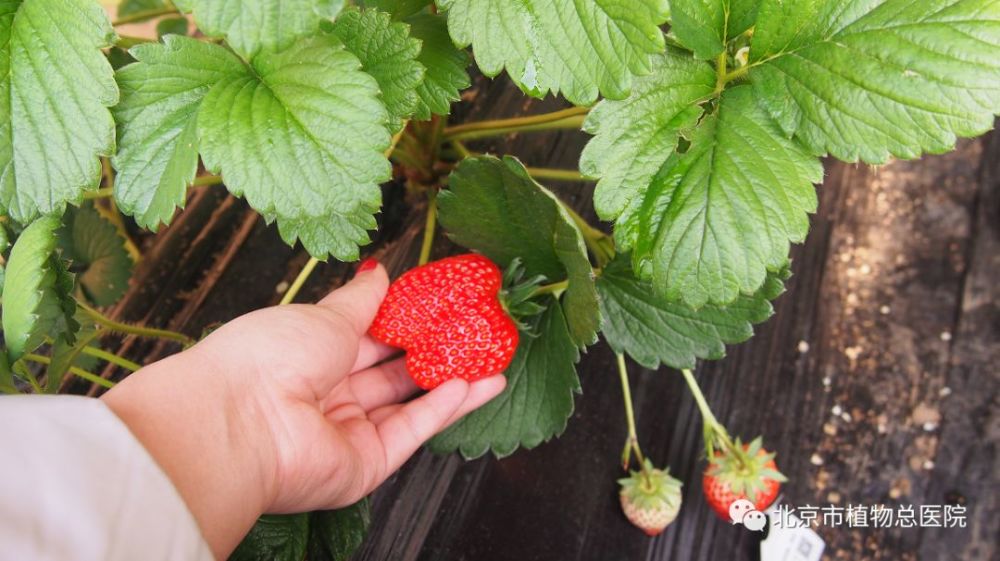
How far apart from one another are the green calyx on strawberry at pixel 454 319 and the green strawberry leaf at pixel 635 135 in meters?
0.18

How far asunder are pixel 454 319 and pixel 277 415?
0.63ft

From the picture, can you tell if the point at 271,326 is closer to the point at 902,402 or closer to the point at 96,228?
the point at 96,228

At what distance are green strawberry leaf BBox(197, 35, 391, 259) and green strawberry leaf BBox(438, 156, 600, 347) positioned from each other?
0.52ft

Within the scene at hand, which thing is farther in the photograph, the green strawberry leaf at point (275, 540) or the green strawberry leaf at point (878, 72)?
the green strawberry leaf at point (275, 540)

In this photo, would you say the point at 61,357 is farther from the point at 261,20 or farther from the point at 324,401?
the point at 261,20

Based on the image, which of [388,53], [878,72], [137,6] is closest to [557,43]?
[388,53]

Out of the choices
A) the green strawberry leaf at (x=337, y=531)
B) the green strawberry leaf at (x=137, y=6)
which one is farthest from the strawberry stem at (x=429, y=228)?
the green strawberry leaf at (x=137, y=6)

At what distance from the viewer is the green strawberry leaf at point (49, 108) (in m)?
0.59

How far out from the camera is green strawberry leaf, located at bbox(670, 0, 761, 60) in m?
0.62

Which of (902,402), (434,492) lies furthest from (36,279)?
(902,402)

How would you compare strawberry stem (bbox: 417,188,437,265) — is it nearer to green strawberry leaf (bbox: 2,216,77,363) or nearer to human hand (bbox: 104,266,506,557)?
human hand (bbox: 104,266,506,557)

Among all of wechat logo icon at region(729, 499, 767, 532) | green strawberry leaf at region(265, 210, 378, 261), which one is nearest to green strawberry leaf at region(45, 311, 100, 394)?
green strawberry leaf at region(265, 210, 378, 261)

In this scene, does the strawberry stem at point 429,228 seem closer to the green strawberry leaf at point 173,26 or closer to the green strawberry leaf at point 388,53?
the green strawberry leaf at point 388,53

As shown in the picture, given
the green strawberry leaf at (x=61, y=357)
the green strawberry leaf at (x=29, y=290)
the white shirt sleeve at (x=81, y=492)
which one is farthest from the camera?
the green strawberry leaf at (x=61, y=357)
